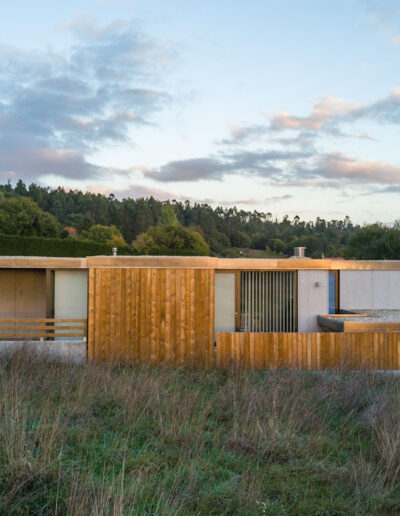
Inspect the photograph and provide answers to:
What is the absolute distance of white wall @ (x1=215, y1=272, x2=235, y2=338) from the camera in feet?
39.0

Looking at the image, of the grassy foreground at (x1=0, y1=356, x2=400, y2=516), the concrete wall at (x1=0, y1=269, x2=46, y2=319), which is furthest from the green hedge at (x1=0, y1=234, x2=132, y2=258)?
the grassy foreground at (x1=0, y1=356, x2=400, y2=516)

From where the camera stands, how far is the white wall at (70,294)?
37.4 feet

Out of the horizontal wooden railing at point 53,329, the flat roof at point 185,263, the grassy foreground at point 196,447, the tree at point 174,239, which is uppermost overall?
the tree at point 174,239

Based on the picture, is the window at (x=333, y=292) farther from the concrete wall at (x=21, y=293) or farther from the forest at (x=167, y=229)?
the forest at (x=167, y=229)

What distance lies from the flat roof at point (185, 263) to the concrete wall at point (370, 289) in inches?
7.5

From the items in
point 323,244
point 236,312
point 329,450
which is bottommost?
point 329,450

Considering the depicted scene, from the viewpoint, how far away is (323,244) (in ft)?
216

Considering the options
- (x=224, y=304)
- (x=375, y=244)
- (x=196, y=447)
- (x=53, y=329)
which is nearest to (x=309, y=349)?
(x=224, y=304)

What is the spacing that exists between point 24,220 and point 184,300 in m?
32.5

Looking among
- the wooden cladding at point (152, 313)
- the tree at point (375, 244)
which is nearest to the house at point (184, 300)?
the wooden cladding at point (152, 313)

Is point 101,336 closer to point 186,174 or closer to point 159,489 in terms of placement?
point 159,489

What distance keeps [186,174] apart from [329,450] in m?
31.4

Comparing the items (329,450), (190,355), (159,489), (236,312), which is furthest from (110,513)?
(236,312)

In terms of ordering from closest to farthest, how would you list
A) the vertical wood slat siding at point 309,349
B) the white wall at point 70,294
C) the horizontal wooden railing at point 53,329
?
the vertical wood slat siding at point 309,349 → the horizontal wooden railing at point 53,329 → the white wall at point 70,294
